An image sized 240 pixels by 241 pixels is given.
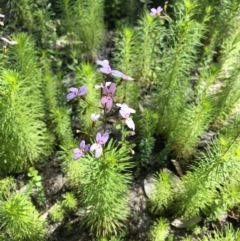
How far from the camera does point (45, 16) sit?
3502 millimetres

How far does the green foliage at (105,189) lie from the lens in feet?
7.88

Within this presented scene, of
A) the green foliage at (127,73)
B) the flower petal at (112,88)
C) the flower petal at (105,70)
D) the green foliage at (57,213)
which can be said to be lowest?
the green foliage at (57,213)

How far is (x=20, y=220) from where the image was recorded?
2.57 m

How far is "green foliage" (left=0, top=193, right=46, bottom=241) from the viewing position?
8.09 ft

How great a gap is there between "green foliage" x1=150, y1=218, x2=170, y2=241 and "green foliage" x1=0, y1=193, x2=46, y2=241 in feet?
2.98

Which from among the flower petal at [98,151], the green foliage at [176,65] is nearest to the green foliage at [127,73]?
the green foliage at [176,65]

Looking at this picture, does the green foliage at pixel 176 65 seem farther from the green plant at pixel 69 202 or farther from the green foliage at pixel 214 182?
the green plant at pixel 69 202

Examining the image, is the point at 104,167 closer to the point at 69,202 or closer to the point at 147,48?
the point at 69,202

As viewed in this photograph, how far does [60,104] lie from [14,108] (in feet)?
2.73

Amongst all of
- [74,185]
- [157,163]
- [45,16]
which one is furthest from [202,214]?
[45,16]

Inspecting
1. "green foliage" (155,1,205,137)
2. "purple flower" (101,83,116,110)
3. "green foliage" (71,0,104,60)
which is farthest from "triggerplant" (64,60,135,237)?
"green foliage" (71,0,104,60)

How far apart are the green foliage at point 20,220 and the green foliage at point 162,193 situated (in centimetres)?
96

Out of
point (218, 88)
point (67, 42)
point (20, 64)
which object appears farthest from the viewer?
point (67, 42)

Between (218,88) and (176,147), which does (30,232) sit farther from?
(218,88)
